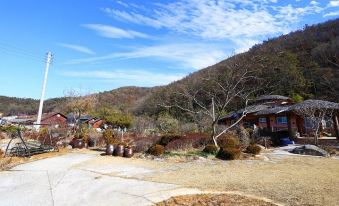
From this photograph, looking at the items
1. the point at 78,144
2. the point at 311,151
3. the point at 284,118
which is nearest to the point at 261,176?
the point at 311,151

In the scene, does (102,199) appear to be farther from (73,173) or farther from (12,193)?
(73,173)

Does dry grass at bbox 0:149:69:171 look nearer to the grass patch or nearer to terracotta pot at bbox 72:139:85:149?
terracotta pot at bbox 72:139:85:149

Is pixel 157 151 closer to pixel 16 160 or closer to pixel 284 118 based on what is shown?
pixel 16 160

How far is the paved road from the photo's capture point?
857 cm

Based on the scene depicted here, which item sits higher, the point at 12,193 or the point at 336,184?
the point at 336,184

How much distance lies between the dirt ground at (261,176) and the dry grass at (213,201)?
1.90 feet

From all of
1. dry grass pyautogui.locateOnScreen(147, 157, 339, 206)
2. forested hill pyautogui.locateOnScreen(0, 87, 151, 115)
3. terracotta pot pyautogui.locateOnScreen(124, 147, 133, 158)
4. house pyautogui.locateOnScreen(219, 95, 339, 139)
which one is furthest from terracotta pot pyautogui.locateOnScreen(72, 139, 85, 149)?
forested hill pyautogui.locateOnScreen(0, 87, 151, 115)

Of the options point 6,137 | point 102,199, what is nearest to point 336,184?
→ point 102,199

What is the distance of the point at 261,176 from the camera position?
1112cm

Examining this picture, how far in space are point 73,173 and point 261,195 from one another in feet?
24.0

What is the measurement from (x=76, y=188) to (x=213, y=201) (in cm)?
444

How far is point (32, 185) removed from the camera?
420 inches

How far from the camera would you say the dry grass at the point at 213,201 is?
25.8 ft

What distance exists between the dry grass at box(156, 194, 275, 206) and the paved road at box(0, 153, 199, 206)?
0.43 m
